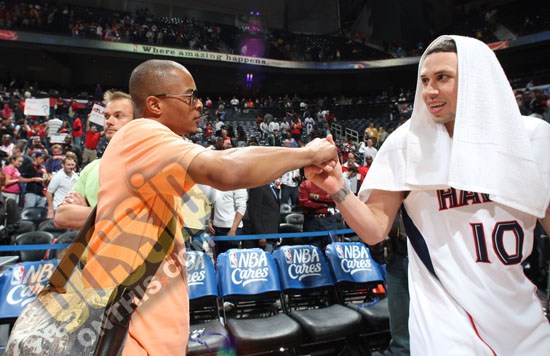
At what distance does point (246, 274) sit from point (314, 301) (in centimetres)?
93

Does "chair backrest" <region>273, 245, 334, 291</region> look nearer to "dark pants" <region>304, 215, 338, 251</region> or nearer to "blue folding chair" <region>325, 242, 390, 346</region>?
"blue folding chair" <region>325, 242, 390, 346</region>

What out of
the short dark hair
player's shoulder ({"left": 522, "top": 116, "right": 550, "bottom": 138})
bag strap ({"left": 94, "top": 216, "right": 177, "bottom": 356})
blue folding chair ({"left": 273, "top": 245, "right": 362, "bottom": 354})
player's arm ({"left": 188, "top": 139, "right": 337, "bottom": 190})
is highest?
the short dark hair

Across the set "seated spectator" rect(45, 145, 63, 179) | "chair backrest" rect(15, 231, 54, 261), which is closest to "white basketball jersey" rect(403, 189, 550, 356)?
"chair backrest" rect(15, 231, 54, 261)

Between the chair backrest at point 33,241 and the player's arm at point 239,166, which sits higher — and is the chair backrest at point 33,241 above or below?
below

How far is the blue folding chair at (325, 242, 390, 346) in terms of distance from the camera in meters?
3.94

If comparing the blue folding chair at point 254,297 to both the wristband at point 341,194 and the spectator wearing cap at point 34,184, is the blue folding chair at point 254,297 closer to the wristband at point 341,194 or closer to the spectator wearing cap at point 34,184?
the wristband at point 341,194

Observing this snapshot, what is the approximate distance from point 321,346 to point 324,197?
2.25 meters

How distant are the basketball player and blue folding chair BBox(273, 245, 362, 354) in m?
1.92

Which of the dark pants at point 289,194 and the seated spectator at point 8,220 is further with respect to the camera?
the dark pants at point 289,194

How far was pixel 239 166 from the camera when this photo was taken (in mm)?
1196

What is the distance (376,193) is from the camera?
1.79m

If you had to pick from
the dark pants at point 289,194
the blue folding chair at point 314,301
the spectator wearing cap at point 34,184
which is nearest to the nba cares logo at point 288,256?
the blue folding chair at point 314,301

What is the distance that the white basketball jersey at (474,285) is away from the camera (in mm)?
1388

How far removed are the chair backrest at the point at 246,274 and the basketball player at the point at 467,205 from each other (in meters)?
2.27
